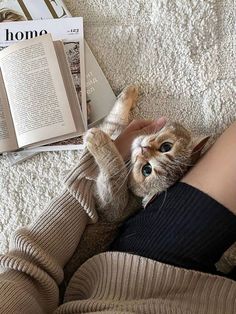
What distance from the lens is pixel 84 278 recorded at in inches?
34.9

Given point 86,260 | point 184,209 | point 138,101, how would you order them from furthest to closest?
1. point 138,101
2. point 86,260
3. point 184,209

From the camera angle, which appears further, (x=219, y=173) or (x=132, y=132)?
(x=132, y=132)

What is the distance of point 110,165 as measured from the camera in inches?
35.4

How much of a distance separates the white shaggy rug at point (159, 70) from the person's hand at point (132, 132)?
3.1 inches

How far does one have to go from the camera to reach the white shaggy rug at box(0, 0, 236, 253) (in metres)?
1.04

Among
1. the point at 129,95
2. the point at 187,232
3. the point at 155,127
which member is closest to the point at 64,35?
the point at 129,95

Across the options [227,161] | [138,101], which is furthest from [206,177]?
[138,101]

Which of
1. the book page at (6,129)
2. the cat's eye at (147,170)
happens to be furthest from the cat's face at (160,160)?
the book page at (6,129)

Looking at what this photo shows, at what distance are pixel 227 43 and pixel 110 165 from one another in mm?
416

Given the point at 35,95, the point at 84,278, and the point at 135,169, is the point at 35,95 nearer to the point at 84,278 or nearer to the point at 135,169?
the point at 135,169

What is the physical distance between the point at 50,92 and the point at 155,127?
270 mm

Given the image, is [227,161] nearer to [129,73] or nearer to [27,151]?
[129,73]

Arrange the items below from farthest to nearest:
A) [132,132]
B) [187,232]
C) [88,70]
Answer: [88,70] → [132,132] → [187,232]

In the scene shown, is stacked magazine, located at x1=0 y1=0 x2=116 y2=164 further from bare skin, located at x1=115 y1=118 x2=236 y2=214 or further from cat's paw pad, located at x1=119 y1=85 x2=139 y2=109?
bare skin, located at x1=115 y1=118 x2=236 y2=214
